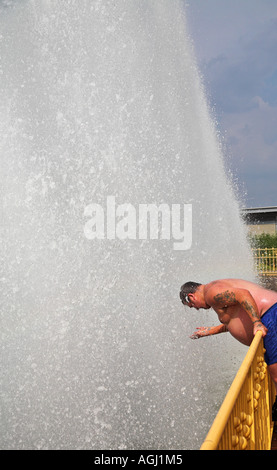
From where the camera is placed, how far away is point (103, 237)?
6.68 meters

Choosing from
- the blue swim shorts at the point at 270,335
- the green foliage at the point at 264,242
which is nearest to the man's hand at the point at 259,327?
the blue swim shorts at the point at 270,335

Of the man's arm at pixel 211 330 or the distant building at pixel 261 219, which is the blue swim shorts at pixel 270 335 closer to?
the man's arm at pixel 211 330

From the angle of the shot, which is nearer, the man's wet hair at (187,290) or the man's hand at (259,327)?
the man's hand at (259,327)

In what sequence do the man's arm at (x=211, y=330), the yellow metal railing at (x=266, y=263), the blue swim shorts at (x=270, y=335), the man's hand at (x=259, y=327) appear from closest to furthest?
the man's hand at (x=259, y=327), the blue swim shorts at (x=270, y=335), the man's arm at (x=211, y=330), the yellow metal railing at (x=266, y=263)

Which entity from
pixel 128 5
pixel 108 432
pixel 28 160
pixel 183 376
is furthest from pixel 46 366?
pixel 128 5

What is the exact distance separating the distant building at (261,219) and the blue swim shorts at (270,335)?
2685cm

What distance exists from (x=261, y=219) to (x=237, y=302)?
28.1m

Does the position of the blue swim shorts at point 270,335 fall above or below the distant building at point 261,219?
below

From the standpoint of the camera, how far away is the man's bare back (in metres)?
3.76

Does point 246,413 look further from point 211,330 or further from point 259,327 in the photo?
point 211,330

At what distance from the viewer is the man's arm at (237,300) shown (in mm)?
Answer: 3592

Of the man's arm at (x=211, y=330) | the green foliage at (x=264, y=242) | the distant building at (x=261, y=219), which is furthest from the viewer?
the distant building at (x=261, y=219)

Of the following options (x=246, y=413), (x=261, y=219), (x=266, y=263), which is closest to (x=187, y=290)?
(x=246, y=413)

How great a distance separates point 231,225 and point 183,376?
5376 millimetres
